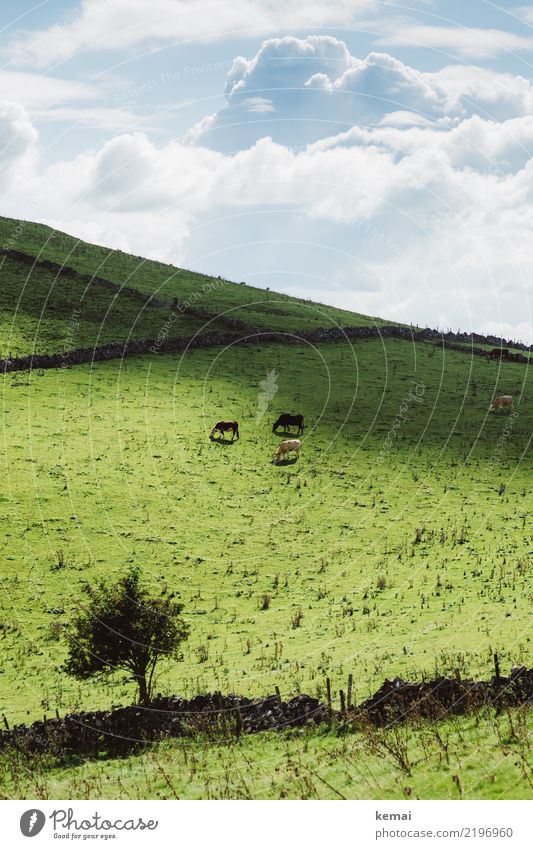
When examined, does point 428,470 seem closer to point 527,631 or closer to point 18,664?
point 527,631

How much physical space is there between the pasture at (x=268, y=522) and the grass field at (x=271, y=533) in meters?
0.14

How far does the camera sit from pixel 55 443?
51.8 metres

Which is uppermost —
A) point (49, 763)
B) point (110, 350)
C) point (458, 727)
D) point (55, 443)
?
point (110, 350)

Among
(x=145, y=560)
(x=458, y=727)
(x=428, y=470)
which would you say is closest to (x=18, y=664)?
(x=145, y=560)

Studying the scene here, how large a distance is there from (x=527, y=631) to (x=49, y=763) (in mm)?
15548

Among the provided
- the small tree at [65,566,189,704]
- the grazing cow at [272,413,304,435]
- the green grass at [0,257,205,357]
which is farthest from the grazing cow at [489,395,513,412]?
the small tree at [65,566,189,704]

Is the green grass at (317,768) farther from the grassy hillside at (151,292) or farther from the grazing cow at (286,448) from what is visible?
the grassy hillside at (151,292)

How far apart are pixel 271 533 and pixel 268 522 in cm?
120

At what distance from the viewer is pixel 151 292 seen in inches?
3664

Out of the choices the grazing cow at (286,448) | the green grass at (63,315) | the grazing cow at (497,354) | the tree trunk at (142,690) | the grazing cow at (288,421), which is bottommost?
the tree trunk at (142,690)

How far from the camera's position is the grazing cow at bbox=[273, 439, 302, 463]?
171ft

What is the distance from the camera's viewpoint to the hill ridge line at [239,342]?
6731 cm
